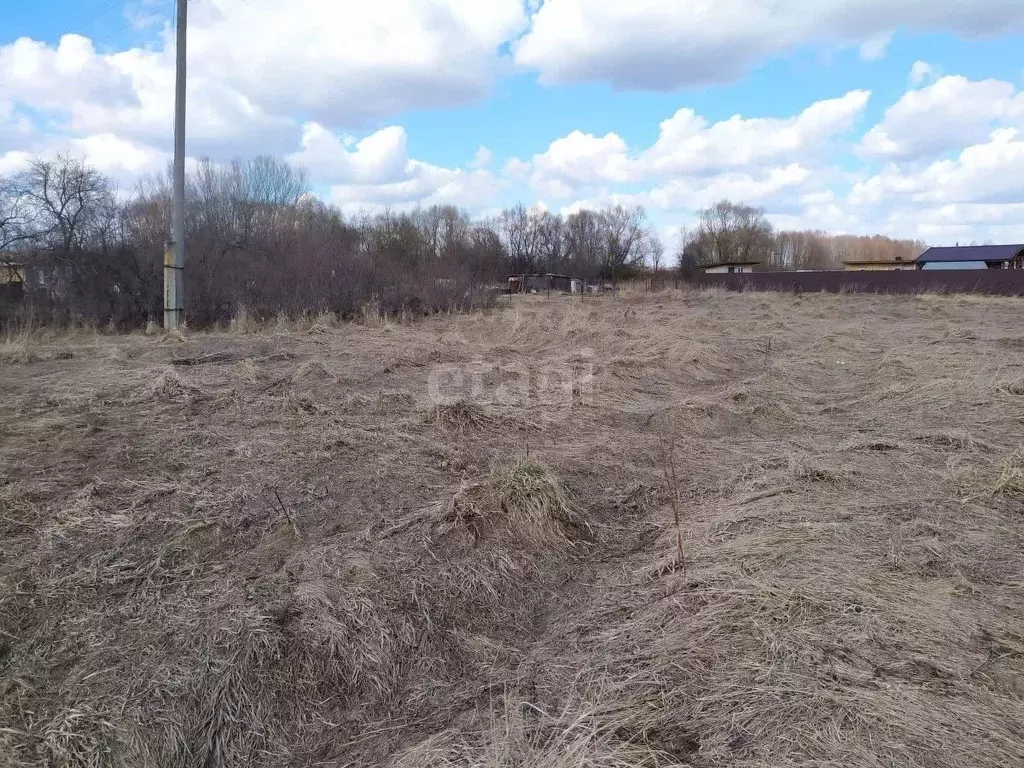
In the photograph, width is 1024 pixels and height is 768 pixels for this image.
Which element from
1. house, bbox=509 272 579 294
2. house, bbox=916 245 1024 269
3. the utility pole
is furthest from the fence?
the utility pole

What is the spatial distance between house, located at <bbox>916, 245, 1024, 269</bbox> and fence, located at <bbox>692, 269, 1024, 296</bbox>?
22.4 metres

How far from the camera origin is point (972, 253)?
164ft

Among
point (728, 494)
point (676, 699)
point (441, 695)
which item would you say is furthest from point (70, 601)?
point (728, 494)

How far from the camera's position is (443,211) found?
5434 centimetres

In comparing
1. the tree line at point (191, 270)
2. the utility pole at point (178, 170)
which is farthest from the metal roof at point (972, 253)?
the utility pole at point (178, 170)

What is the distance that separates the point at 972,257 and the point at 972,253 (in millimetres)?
668

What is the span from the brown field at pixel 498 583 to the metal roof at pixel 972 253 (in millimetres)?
51965

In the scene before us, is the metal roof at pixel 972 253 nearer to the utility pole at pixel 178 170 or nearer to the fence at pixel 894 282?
the fence at pixel 894 282

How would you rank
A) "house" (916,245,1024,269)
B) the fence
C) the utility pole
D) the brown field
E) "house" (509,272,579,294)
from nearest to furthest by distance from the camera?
the brown field
the utility pole
the fence
"house" (509,272,579,294)
"house" (916,245,1024,269)

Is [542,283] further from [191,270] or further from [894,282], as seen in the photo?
[191,270]

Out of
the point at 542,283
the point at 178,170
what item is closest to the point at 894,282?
the point at 542,283

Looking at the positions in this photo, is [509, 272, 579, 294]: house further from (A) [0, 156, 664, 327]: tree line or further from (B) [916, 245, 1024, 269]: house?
(B) [916, 245, 1024, 269]: house

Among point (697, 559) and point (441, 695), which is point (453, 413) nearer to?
point (697, 559)

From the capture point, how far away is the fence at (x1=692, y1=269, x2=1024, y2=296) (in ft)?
94.3
